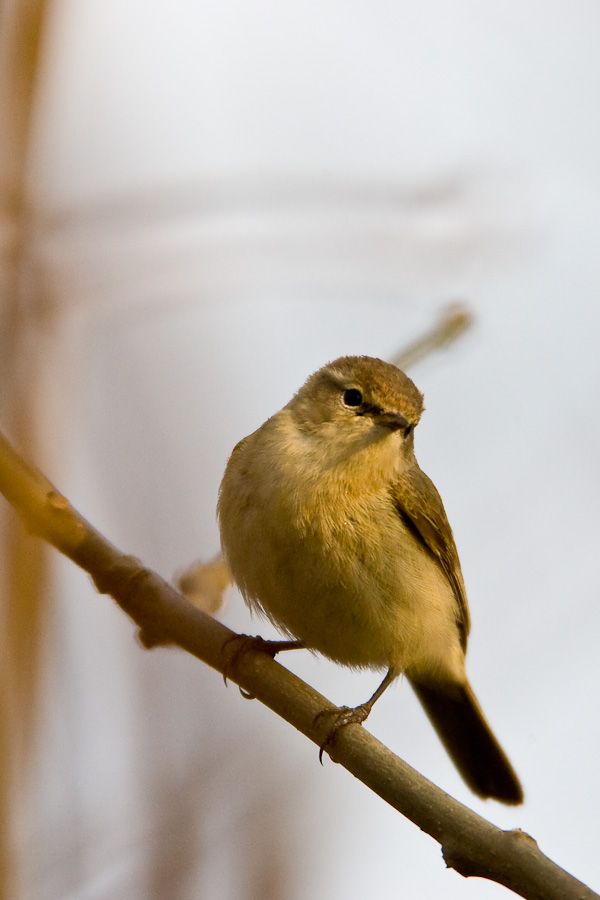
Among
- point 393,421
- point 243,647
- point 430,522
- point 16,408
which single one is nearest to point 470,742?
point 430,522

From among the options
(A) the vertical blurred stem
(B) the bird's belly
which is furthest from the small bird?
(A) the vertical blurred stem

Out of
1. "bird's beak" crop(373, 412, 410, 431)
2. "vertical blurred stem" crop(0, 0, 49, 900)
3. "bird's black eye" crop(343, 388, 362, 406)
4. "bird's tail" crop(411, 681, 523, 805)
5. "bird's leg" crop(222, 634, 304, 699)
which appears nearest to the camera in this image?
"vertical blurred stem" crop(0, 0, 49, 900)

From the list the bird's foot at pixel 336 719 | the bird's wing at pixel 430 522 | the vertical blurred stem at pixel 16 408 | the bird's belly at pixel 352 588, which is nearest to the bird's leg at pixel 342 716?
the bird's foot at pixel 336 719

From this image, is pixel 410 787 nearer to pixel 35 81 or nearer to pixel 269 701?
pixel 269 701

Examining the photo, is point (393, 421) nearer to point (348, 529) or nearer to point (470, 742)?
point (348, 529)

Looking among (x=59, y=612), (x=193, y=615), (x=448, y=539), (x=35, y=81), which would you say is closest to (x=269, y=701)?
(x=193, y=615)

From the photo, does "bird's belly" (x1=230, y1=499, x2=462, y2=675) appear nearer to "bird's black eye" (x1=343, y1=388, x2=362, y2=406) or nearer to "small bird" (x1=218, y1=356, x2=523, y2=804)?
"small bird" (x1=218, y1=356, x2=523, y2=804)
